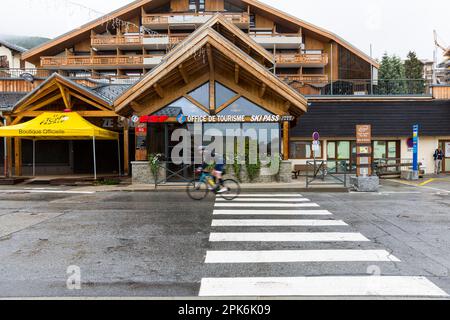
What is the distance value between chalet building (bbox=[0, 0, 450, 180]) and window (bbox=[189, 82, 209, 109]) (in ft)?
0.16

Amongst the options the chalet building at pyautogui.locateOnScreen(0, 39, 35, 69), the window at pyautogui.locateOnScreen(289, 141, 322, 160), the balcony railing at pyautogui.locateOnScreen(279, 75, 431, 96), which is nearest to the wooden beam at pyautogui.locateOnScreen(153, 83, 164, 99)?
the window at pyautogui.locateOnScreen(289, 141, 322, 160)

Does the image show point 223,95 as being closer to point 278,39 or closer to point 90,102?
point 90,102

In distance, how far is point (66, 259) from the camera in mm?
5504

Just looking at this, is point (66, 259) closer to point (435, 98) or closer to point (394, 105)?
point (394, 105)

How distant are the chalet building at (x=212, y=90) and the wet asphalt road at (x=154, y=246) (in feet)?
22.0

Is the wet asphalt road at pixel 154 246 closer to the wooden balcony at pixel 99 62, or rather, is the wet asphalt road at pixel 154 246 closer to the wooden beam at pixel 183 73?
the wooden beam at pixel 183 73

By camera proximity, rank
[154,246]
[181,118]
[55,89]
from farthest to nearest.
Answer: [55,89] → [181,118] → [154,246]

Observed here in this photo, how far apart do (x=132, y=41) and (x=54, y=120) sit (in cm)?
2237

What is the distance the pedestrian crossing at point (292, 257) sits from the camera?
167 inches

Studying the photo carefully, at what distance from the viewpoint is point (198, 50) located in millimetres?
15320

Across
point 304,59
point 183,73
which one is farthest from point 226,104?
point 304,59
